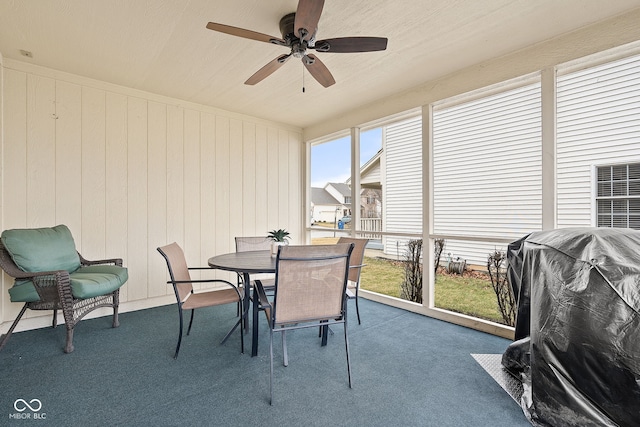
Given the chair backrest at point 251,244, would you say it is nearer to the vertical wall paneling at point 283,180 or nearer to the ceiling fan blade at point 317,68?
the vertical wall paneling at point 283,180

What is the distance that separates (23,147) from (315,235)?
155 inches

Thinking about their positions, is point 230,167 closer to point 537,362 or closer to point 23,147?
point 23,147

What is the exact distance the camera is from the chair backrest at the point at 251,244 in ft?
11.3

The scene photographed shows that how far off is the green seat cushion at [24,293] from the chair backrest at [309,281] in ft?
7.64

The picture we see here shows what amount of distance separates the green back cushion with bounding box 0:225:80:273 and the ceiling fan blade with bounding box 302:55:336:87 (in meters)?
2.96

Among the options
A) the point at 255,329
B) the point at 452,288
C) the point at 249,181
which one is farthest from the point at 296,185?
the point at 255,329

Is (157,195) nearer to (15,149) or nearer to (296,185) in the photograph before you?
(15,149)

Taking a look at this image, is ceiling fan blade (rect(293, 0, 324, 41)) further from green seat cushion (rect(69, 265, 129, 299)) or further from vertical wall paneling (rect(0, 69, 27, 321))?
vertical wall paneling (rect(0, 69, 27, 321))

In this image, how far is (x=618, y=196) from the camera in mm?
2482

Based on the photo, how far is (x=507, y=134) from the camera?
3.28m

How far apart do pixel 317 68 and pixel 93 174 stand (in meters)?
2.90

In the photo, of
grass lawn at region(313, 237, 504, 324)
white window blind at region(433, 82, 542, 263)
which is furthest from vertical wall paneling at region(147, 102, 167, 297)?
white window blind at region(433, 82, 542, 263)

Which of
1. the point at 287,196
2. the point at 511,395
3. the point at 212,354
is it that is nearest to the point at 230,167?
the point at 287,196

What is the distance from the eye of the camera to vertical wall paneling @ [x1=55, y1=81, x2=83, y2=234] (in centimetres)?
325
